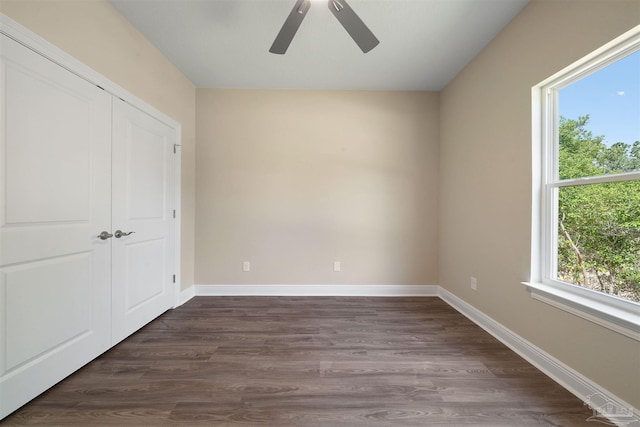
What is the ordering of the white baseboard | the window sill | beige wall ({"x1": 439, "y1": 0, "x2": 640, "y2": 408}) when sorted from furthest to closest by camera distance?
the white baseboard < beige wall ({"x1": 439, "y1": 0, "x2": 640, "y2": 408}) < the window sill

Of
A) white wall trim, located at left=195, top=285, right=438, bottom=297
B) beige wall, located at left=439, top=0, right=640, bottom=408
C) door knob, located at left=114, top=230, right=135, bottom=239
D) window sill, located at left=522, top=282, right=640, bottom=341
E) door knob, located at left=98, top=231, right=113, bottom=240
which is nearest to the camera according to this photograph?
window sill, located at left=522, top=282, right=640, bottom=341

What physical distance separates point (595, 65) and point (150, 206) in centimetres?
346

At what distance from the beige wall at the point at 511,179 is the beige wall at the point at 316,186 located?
1.22 ft

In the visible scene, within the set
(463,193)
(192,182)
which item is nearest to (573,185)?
(463,193)

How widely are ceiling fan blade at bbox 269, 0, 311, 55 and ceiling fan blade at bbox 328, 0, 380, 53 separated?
157mm

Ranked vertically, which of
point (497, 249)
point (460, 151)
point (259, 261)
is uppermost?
point (460, 151)

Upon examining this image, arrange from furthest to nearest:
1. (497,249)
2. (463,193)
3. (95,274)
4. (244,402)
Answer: (463,193) < (497,249) < (95,274) < (244,402)

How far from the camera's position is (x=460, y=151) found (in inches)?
100

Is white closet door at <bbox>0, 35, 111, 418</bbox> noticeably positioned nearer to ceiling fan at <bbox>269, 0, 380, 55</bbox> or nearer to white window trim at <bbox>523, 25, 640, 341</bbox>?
ceiling fan at <bbox>269, 0, 380, 55</bbox>

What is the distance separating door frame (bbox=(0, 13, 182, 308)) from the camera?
3.95 ft

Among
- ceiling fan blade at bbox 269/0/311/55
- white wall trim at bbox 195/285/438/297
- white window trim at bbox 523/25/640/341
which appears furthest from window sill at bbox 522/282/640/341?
ceiling fan blade at bbox 269/0/311/55

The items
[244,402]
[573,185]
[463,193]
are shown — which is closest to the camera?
[244,402]

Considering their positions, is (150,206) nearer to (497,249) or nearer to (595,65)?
(497,249)

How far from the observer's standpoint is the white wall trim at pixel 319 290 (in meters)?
2.91
